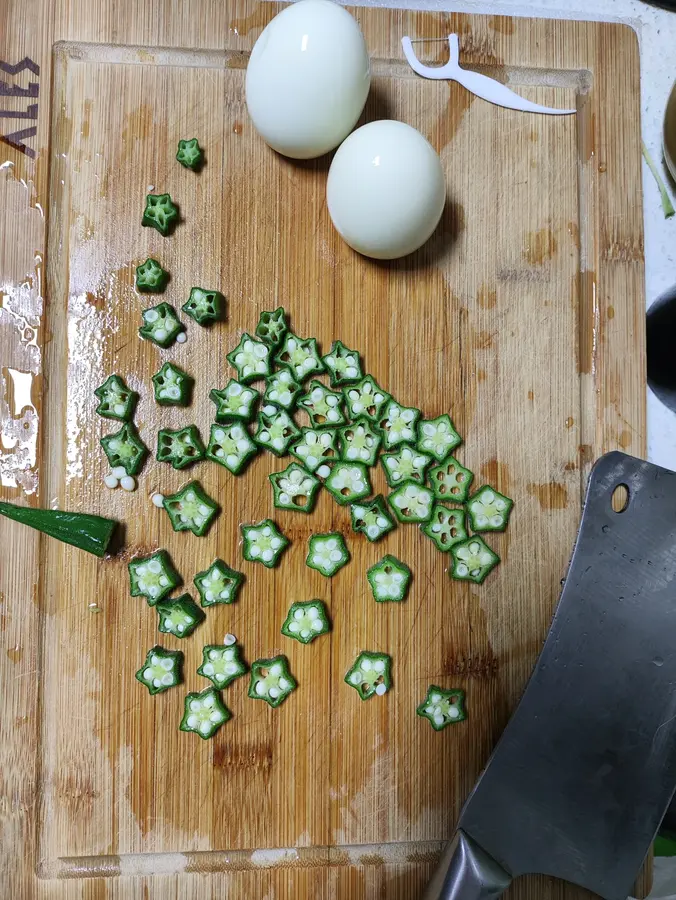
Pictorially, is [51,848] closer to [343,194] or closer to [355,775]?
[355,775]

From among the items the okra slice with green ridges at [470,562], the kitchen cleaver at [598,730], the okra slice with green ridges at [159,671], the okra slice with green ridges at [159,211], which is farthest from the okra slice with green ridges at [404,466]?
the okra slice with green ridges at [159,211]

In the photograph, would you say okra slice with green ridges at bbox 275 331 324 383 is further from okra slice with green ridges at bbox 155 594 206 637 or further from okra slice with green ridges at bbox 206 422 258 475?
okra slice with green ridges at bbox 155 594 206 637

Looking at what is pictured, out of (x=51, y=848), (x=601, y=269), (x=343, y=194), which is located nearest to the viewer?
(x=343, y=194)

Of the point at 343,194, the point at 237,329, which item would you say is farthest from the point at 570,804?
the point at 343,194

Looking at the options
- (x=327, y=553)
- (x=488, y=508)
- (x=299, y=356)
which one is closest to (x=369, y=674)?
(x=327, y=553)

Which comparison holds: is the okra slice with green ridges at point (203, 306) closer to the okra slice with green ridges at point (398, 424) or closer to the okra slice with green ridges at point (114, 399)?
the okra slice with green ridges at point (114, 399)
